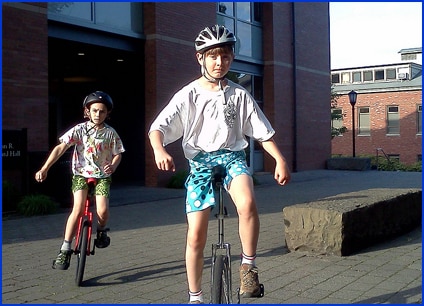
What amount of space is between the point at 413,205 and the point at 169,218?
411 centimetres

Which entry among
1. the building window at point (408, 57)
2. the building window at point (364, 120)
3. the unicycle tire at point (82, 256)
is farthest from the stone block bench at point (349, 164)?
the building window at point (408, 57)

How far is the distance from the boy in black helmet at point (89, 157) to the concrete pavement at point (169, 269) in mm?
504

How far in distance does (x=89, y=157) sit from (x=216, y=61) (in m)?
2.28

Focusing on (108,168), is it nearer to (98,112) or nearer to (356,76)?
(98,112)

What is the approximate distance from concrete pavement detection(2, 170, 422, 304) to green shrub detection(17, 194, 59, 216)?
16.3 inches

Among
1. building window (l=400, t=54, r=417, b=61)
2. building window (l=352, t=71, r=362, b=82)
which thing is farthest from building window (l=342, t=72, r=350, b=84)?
building window (l=400, t=54, r=417, b=61)

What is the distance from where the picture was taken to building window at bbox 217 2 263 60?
782 inches

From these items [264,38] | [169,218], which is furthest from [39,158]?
[264,38]

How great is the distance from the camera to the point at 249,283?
3.86 m

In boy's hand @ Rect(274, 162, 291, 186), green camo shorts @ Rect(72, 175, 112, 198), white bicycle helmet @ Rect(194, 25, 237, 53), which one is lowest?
green camo shorts @ Rect(72, 175, 112, 198)

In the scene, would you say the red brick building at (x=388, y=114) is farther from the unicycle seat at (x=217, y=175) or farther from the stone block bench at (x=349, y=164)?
the unicycle seat at (x=217, y=175)

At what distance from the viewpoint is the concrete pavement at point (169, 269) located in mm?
5125

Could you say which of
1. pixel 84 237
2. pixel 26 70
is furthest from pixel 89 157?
pixel 26 70

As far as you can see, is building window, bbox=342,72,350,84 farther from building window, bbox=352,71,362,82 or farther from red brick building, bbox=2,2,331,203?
red brick building, bbox=2,2,331,203
